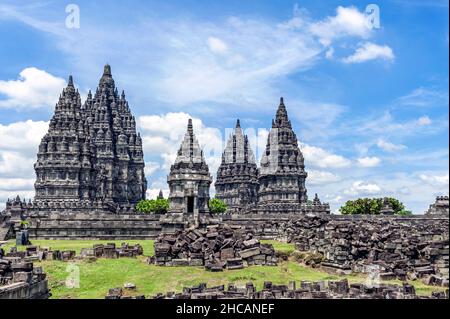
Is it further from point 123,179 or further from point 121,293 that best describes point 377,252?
point 123,179

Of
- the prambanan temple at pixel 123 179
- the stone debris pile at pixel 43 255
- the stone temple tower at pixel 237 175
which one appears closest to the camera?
the stone debris pile at pixel 43 255

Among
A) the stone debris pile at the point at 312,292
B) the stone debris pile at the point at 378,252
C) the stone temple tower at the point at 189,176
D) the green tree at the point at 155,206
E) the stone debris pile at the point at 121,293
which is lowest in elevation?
the stone debris pile at the point at 121,293

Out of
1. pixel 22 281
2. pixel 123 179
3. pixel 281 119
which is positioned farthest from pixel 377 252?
pixel 123 179

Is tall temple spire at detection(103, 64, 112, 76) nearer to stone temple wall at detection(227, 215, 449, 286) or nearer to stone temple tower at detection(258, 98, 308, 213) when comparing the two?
stone temple tower at detection(258, 98, 308, 213)

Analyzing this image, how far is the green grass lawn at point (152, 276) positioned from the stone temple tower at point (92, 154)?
2145 inches

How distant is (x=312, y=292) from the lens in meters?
21.9

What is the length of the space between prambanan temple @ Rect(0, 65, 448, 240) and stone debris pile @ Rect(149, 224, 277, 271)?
45.0ft

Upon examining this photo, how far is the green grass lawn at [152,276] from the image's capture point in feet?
90.0

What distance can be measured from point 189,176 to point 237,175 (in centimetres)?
3860

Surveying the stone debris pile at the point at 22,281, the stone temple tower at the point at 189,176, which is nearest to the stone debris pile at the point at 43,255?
the stone debris pile at the point at 22,281

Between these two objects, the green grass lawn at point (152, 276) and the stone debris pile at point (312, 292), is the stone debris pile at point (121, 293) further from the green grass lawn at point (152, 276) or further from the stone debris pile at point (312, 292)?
the stone debris pile at point (312, 292)

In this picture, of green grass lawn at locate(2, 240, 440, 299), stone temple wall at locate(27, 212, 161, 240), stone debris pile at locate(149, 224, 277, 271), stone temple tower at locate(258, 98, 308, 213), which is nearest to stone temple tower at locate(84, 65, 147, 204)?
stone temple tower at locate(258, 98, 308, 213)

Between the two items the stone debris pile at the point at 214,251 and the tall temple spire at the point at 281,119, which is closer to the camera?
the stone debris pile at the point at 214,251

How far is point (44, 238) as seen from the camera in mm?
52688
